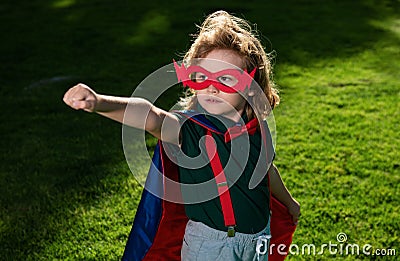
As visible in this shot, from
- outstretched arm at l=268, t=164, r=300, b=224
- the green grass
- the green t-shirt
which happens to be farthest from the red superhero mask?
the green grass

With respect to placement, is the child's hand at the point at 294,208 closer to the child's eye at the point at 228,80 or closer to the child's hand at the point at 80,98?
the child's eye at the point at 228,80

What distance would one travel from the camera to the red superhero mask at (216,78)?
1.79 metres

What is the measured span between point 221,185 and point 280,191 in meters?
0.41

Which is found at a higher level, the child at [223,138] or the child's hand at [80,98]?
the child's hand at [80,98]

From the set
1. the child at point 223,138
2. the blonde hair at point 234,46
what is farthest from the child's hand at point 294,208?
the blonde hair at point 234,46

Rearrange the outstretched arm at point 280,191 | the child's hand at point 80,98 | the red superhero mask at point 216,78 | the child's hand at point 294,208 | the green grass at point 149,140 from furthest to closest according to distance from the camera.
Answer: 1. the green grass at point 149,140
2. the child's hand at point 294,208
3. the outstretched arm at point 280,191
4. the red superhero mask at point 216,78
5. the child's hand at point 80,98

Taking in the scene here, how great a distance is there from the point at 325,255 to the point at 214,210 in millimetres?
1201

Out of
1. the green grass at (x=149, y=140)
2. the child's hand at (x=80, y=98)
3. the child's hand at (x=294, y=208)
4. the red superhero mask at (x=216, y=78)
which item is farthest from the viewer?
the green grass at (x=149, y=140)

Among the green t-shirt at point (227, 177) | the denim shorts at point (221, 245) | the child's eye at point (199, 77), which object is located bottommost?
the denim shorts at point (221, 245)

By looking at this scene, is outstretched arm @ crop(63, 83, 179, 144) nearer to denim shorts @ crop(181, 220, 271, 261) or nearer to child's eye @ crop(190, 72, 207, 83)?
child's eye @ crop(190, 72, 207, 83)

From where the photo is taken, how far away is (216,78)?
180cm

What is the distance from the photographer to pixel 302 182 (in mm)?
3588

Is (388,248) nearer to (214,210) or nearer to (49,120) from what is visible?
(214,210)

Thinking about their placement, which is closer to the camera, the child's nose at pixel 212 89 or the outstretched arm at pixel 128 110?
the outstretched arm at pixel 128 110
